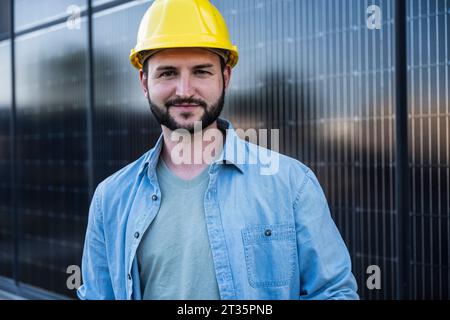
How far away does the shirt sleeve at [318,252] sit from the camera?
1736mm

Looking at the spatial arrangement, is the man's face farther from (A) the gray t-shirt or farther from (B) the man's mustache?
(A) the gray t-shirt

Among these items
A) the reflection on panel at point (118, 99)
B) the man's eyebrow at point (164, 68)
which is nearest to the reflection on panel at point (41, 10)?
the reflection on panel at point (118, 99)

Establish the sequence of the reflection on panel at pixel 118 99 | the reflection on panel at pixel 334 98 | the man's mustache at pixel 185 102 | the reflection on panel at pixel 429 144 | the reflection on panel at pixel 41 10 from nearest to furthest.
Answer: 1. the man's mustache at pixel 185 102
2. the reflection on panel at pixel 429 144
3. the reflection on panel at pixel 334 98
4. the reflection on panel at pixel 118 99
5. the reflection on panel at pixel 41 10

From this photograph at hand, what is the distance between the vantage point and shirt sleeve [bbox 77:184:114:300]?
1995 millimetres

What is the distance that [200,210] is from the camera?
183 cm

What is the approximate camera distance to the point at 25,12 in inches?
203

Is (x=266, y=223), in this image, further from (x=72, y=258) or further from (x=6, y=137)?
(x=6, y=137)

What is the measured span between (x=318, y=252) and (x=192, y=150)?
20.5 inches

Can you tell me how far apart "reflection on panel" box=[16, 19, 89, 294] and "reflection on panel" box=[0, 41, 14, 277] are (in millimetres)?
191

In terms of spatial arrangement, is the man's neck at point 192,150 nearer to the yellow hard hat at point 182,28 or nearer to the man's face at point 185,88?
the man's face at point 185,88

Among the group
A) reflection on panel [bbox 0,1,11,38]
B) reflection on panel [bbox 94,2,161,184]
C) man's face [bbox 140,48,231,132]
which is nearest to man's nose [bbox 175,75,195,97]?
man's face [bbox 140,48,231,132]

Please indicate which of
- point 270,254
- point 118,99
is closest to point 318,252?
point 270,254

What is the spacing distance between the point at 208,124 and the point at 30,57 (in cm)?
382

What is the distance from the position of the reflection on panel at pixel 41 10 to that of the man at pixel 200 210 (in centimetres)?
276
